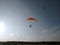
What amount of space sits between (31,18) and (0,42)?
12.7 m

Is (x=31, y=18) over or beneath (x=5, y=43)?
over

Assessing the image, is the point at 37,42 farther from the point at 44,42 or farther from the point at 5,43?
the point at 5,43

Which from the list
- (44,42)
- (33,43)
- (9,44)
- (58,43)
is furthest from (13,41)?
(58,43)

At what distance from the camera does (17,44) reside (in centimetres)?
3519

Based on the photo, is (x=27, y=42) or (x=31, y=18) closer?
(x=31, y=18)

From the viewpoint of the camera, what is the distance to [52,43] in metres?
35.4

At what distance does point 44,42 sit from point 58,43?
306 cm

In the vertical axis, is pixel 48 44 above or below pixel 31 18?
below

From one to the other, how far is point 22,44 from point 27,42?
4.05 feet

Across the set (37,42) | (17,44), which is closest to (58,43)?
(37,42)

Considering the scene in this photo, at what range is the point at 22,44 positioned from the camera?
35406 millimetres

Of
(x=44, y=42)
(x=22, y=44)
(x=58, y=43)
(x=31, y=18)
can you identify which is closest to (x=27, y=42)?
(x=22, y=44)

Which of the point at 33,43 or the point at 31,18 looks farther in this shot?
the point at 33,43

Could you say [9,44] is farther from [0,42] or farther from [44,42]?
[44,42]
